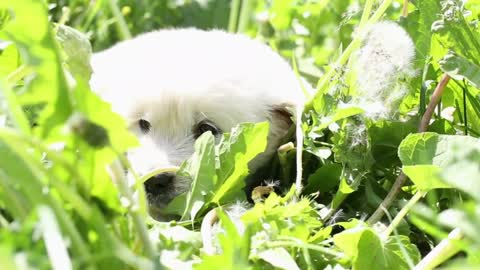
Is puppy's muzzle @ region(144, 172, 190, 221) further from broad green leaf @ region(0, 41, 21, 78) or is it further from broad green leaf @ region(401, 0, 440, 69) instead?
broad green leaf @ region(401, 0, 440, 69)

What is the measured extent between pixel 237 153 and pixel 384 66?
459mm

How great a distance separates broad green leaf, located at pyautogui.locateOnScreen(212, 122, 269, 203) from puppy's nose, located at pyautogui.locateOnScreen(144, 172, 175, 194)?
270 millimetres

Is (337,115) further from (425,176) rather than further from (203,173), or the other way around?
(425,176)

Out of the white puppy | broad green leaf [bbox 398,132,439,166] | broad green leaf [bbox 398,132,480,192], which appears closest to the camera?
broad green leaf [bbox 398,132,480,192]

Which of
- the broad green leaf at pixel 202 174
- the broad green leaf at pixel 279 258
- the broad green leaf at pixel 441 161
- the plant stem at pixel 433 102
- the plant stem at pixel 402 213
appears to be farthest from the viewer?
the plant stem at pixel 433 102

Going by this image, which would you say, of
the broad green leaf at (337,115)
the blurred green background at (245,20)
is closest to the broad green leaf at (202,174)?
the broad green leaf at (337,115)

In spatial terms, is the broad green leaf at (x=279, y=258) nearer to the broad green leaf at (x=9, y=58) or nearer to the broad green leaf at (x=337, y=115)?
the broad green leaf at (x=337, y=115)

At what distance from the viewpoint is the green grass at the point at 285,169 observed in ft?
3.84

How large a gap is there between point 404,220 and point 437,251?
32cm

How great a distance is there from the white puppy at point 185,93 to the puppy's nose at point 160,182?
6cm

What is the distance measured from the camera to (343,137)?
2.03 meters

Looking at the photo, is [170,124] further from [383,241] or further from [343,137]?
[383,241]

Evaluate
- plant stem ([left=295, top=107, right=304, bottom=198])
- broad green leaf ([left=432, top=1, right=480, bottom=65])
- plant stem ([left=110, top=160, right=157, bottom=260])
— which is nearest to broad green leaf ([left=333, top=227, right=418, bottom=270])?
plant stem ([left=295, top=107, right=304, bottom=198])

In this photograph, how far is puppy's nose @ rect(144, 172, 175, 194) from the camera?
2148 millimetres
